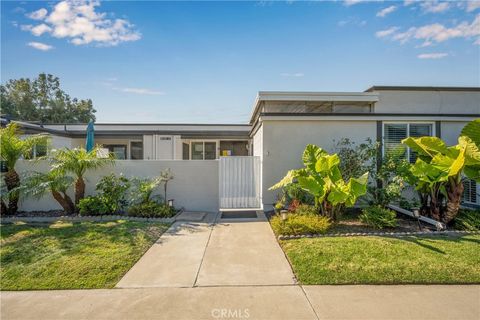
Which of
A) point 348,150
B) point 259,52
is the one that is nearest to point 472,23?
point 348,150

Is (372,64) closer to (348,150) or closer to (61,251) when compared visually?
(348,150)

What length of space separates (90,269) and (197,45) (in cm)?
837

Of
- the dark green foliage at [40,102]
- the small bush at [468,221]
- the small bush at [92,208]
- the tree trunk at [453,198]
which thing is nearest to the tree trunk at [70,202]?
the small bush at [92,208]

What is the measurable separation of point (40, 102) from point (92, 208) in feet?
115

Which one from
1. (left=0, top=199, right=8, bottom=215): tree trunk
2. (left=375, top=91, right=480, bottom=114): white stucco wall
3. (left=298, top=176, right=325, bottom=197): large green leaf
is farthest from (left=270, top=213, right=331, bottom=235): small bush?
(left=0, top=199, right=8, bottom=215): tree trunk

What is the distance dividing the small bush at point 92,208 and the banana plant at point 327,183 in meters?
5.35

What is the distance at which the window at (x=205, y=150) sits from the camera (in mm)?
17953

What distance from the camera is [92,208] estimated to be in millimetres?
7293

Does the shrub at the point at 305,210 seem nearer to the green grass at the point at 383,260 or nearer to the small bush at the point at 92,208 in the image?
the green grass at the point at 383,260

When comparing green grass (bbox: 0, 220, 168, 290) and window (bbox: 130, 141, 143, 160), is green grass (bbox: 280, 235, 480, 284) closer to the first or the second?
green grass (bbox: 0, 220, 168, 290)

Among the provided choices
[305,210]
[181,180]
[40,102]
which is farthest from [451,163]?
[40,102]

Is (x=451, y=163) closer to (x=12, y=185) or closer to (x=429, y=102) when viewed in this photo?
(x=429, y=102)

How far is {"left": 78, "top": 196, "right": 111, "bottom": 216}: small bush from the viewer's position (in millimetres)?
7297

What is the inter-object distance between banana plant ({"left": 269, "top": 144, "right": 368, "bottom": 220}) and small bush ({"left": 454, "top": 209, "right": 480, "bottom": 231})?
108 inches
